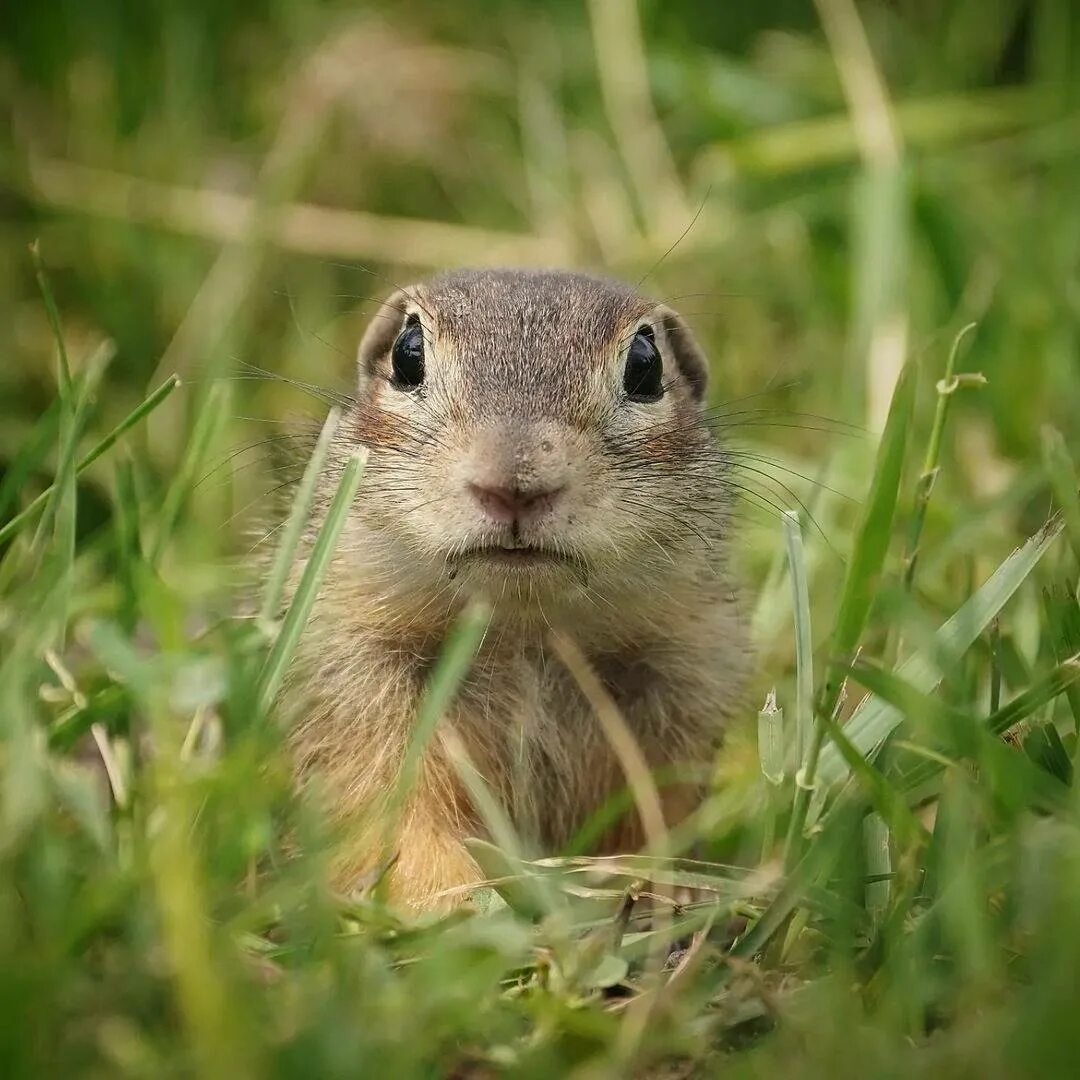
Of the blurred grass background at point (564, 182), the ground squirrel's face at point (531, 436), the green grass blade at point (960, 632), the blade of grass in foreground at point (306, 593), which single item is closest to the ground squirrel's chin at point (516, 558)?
the ground squirrel's face at point (531, 436)

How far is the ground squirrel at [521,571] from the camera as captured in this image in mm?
3072

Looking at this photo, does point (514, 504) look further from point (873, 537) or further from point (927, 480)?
point (927, 480)

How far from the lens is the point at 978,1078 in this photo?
183 cm

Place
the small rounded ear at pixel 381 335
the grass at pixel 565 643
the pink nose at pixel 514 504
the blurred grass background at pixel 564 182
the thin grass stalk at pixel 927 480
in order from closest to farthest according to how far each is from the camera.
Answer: the grass at pixel 565 643 < the pink nose at pixel 514 504 < the thin grass stalk at pixel 927 480 < the small rounded ear at pixel 381 335 < the blurred grass background at pixel 564 182

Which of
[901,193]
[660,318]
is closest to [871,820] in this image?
[660,318]

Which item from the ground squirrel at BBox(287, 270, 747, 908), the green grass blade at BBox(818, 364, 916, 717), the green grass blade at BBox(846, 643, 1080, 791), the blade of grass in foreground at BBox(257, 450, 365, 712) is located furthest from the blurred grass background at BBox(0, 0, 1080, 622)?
the green grass blade at BBox(846, 643, 1080, 791)

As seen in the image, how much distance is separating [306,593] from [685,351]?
1771mm

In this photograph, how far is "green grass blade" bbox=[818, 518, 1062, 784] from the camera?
2.80 metres

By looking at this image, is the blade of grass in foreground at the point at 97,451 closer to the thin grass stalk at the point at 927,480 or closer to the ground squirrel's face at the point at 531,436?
the ground squirrel's face at the point at 531,436

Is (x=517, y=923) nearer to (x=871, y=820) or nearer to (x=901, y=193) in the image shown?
(x=871, y=820)

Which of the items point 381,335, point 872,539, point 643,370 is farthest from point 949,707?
point 381,335

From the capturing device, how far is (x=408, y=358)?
3.73 meters

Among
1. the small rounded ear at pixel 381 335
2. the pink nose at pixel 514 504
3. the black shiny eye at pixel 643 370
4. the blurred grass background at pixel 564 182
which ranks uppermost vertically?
the blurred grass background at pixel 564 182

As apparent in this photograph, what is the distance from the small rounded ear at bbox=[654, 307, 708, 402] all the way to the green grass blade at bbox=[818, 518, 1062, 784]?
4.68 feet
